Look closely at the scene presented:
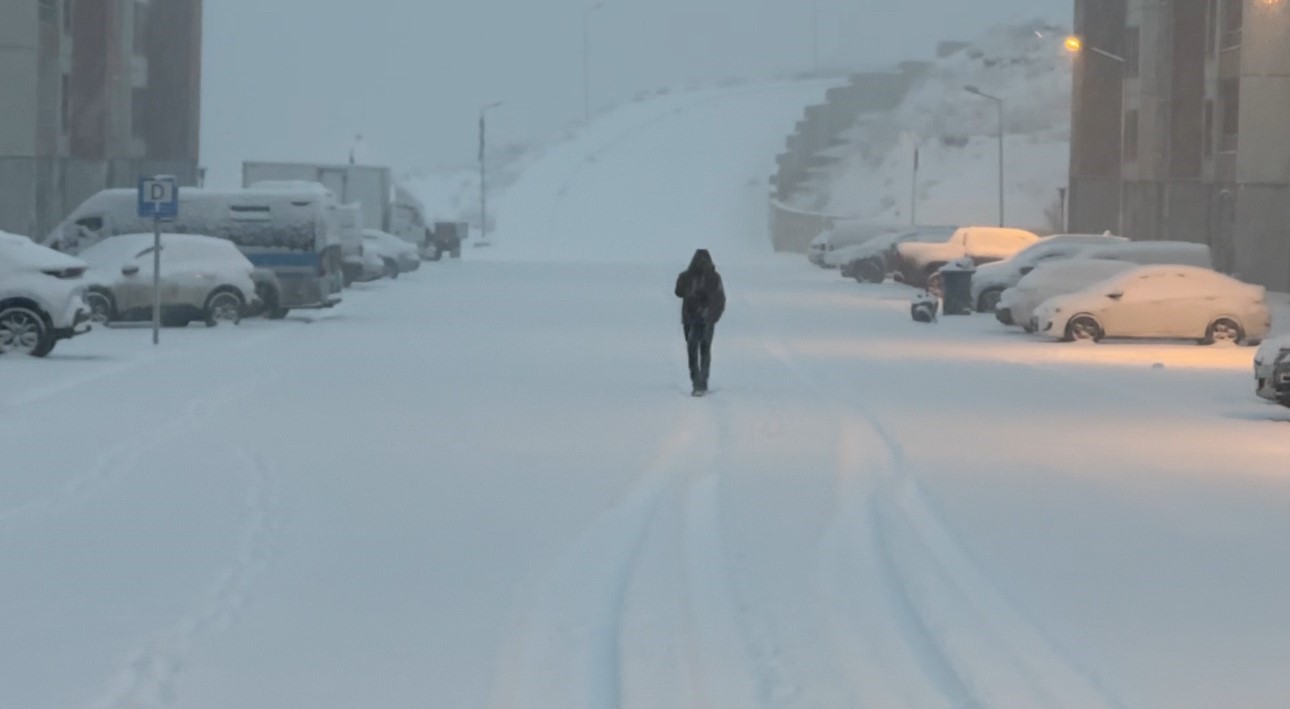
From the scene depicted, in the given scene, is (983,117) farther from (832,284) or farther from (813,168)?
(832,284)

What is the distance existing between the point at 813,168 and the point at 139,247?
102945 millimetres

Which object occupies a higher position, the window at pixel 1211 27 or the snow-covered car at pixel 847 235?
the window at pixel 1211 27

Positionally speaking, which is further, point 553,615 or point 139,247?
point 139,247

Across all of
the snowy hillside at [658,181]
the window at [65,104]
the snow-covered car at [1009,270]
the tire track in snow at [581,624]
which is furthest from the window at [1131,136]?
the tire track in snow at [581,624]

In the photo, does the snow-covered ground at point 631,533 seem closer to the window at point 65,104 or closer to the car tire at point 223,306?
the car tire at point 223,306

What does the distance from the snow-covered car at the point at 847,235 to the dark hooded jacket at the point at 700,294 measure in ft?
A: 157

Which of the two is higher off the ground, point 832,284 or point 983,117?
point 983,117

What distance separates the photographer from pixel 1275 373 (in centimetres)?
2412

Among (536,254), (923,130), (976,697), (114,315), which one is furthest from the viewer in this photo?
(923,130)

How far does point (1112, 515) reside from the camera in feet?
52.1

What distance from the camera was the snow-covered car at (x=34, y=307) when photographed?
99.9 ft

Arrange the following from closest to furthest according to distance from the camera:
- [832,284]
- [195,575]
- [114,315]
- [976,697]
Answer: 1. [976,697]
2. [195,575]
3. [114,315]
4. [832,284]

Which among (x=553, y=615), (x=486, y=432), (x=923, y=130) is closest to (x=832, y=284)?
(x=486, y=432)

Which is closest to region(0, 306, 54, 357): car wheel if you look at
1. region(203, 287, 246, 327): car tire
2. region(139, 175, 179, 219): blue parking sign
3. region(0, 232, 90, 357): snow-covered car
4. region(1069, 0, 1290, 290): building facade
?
region(0, 232, 90, 357): snow-covered car
